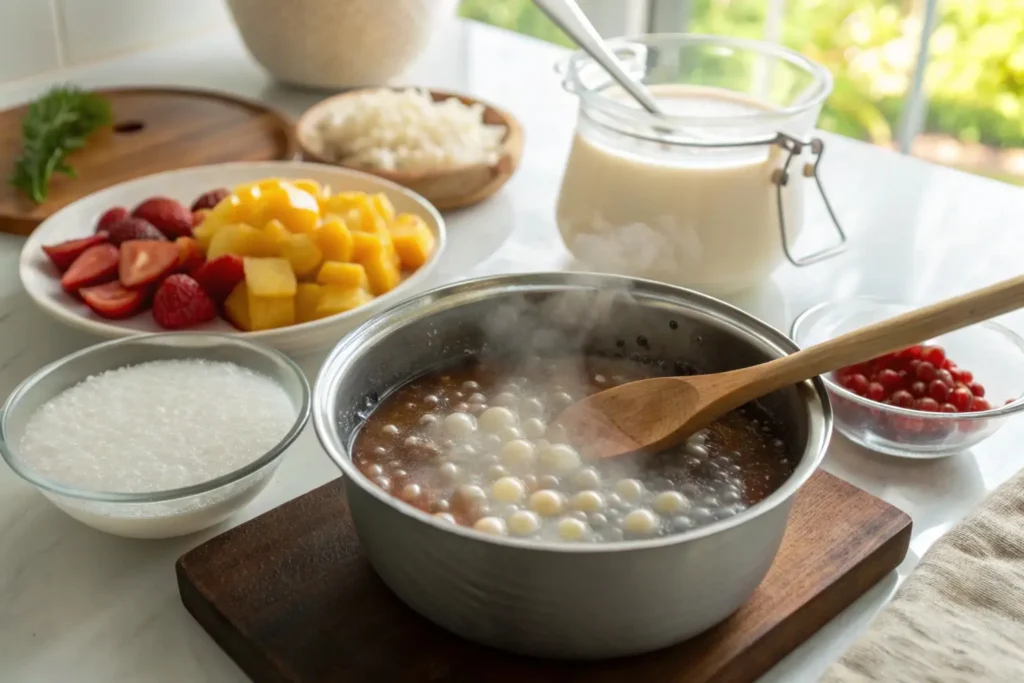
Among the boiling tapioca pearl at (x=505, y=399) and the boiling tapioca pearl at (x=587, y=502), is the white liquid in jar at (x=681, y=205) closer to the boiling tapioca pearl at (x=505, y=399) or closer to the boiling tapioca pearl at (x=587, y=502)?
the boiling tapioca pearl at (x=505, y=399)

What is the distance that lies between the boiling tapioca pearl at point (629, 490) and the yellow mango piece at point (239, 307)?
0.43m

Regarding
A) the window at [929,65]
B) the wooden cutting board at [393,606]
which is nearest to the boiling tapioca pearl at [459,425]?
the wooden cutting board at [393,606]

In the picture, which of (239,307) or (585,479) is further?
(239,307)

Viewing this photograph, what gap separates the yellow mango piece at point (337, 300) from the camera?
1.01 meters

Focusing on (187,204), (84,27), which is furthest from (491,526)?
(84,27)

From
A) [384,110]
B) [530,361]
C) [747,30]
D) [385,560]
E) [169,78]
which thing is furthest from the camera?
[747,30]

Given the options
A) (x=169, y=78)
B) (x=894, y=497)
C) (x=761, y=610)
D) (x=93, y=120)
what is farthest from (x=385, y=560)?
(x=169, y=78)

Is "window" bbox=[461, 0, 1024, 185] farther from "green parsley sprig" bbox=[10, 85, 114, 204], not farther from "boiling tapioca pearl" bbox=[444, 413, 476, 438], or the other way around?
"boiling tapioca pearl" bbox=[444, 413, 476, 438]

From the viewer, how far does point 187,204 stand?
126cm

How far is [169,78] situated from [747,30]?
2.57 meters

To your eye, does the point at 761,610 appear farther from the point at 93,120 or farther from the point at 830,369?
the point at 93,120

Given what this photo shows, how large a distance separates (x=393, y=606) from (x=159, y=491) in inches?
7.1

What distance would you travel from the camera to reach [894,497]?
2.86 ft

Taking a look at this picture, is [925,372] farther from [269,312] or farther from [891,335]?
[269,312]
